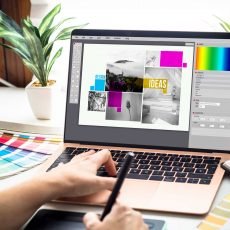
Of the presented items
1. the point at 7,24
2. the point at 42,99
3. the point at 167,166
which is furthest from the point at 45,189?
the point at 7,24

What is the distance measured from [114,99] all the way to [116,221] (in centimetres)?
46

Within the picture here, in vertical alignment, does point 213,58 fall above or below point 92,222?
above

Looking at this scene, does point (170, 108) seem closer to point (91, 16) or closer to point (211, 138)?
point (211, 138)

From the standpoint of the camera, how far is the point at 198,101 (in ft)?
3.44

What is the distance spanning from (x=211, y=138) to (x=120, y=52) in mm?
282

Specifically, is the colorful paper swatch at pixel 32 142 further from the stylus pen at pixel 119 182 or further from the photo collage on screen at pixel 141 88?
the stylus pen at pixel 119 182

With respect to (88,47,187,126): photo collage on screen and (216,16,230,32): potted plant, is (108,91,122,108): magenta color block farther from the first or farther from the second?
(216,16,230,32): potted plant

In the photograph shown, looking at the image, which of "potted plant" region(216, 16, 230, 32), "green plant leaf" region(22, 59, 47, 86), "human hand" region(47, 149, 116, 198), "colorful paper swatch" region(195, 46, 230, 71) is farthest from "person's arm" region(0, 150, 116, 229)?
"potted plant" region(216, 16, 230, 32)

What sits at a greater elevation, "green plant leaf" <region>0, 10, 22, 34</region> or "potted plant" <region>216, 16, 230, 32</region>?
"potted plant" <region>216, 16, 230, 32</region>

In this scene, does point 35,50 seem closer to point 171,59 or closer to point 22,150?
point 22,150

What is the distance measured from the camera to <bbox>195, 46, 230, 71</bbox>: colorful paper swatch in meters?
1.04

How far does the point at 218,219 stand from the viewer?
79cm

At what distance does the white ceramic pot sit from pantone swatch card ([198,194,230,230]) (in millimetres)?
605

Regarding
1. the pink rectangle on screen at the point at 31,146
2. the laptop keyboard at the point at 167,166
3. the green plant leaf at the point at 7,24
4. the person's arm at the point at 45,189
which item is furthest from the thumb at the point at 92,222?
the green plant leaf at the point at 7,24
